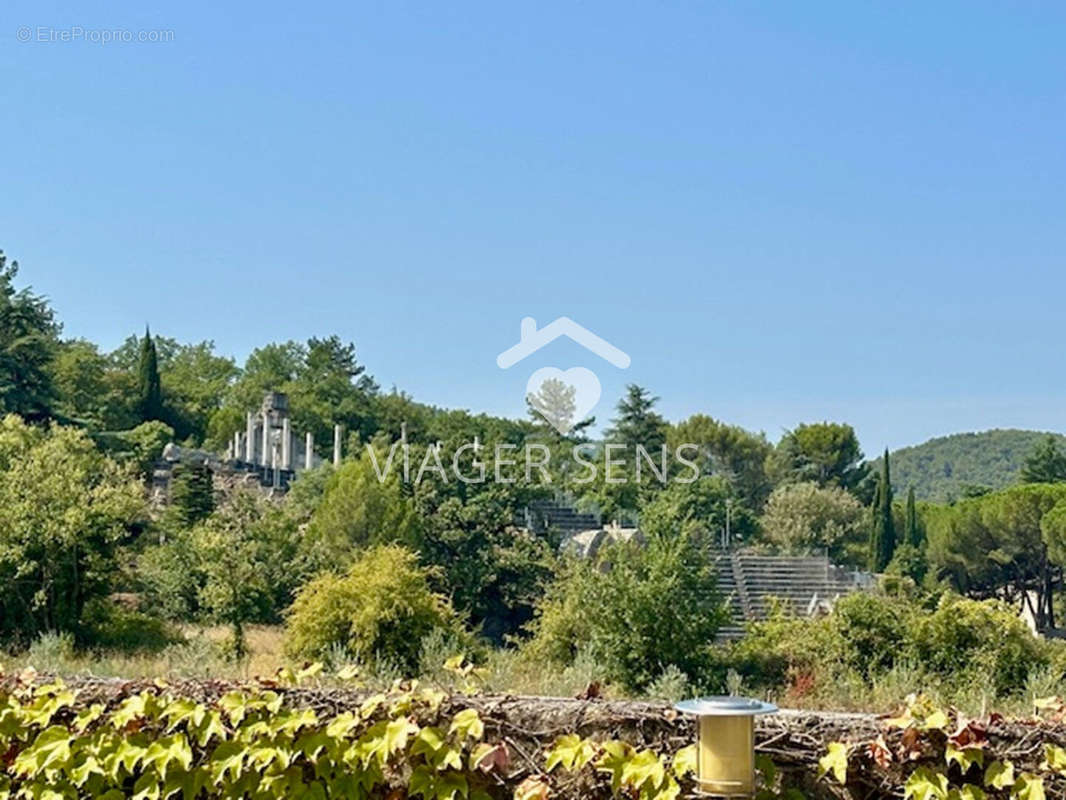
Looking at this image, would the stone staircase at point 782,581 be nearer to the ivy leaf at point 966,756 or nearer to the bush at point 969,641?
the bush at point 969,641

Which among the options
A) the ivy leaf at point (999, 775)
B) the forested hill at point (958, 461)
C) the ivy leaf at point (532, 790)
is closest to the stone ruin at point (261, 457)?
the ivy leaf at point (532, 790)

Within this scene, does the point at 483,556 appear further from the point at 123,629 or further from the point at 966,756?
the point at 966,756

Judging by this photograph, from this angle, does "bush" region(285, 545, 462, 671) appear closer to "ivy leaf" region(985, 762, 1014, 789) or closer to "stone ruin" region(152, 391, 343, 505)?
"ivy leaf" region(985, 762, 1014, 789)

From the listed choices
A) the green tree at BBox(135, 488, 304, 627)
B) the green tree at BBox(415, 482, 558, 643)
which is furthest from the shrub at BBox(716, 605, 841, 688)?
the green tree at BBox(415, 482, 558, 643)

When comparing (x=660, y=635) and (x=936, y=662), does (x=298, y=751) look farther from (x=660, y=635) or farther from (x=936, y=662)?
(x=936, y=662)

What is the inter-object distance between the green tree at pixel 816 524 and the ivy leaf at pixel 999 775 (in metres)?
32.5

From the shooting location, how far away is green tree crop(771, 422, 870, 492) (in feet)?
145

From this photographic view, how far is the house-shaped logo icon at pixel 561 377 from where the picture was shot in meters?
23.7

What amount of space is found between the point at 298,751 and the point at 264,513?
18.6 metres

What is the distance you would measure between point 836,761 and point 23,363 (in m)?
26.5

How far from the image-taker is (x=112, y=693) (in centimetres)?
358

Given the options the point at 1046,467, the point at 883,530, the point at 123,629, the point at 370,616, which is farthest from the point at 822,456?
the point at 370,616

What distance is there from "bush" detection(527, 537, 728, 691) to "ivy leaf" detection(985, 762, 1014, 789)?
27.8 feet

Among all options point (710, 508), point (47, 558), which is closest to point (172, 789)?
point (47, 558)
